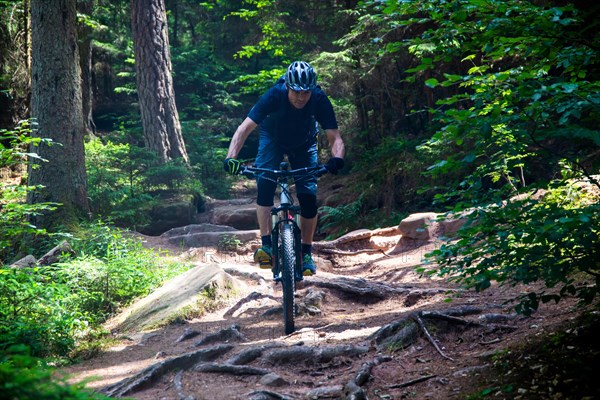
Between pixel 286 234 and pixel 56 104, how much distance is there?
671 cm

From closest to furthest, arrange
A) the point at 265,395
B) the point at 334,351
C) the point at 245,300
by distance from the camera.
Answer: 1. the point at 265,395
2. the point at 334,351
3. the point at 245,300

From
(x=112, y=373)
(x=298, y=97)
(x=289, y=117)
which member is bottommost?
(x=112, y=373)

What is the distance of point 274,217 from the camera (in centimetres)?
612

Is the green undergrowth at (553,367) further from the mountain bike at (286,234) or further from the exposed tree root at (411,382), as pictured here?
the mountain bike at (286,234)

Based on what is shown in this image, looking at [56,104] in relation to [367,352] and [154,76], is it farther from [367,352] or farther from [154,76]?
[367,352]

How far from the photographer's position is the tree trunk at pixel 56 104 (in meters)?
10.4

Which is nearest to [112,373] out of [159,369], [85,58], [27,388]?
[159,369]

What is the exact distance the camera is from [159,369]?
4668 millimetres

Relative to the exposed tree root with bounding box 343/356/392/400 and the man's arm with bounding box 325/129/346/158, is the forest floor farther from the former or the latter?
the man's arm with bounding box 325/129/346/158

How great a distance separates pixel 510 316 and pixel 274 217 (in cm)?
253

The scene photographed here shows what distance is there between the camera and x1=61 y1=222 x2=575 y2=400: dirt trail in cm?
412

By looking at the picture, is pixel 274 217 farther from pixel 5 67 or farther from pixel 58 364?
pixel 5 67

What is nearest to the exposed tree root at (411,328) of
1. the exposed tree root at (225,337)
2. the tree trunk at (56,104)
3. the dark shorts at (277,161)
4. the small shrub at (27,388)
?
the exposed tree root at (225,337)

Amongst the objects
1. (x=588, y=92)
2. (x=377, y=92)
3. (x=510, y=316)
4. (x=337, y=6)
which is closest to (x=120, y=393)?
(x=510, y=316)
